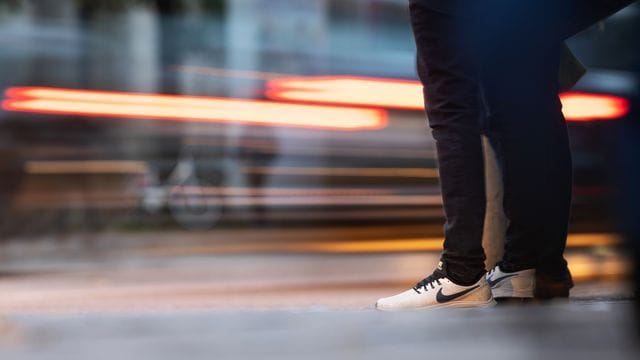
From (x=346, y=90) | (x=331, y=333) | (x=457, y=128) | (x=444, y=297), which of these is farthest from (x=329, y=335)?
(x=346, y=90)

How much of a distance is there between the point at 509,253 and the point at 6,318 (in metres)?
1.08

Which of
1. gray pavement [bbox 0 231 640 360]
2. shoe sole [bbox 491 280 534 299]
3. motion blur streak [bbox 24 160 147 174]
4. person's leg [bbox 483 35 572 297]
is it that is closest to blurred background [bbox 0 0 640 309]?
motion blur streak [bbox 24 160 147 174]

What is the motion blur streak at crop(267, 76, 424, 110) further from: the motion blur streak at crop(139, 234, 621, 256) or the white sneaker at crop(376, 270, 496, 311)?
the white sneaker at crop(376, 270, 496, 311)

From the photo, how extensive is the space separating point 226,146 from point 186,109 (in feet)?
1.40

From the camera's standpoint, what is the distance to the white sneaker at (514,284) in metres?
1.71

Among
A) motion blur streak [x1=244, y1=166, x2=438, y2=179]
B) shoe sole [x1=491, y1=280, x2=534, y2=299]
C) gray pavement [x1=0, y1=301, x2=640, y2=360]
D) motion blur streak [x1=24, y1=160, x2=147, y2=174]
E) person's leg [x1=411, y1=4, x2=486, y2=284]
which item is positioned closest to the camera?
gray pavement [x1=0, y1=301, x2=640, y2=360]

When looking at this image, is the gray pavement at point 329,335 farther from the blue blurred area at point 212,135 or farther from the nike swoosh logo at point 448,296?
the blue blurred area at point 212,135

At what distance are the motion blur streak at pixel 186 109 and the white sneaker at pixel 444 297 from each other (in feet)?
10.7

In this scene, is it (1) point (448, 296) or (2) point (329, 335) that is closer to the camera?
(2) point (329, 335)

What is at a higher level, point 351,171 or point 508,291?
point 351,171

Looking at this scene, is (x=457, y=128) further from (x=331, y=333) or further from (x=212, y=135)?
(x=212, y=135)

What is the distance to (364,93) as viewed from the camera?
4812 millimetres

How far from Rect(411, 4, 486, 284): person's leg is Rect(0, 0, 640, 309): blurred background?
2.36 metres

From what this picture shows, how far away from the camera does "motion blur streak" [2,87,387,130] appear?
15.0ft
